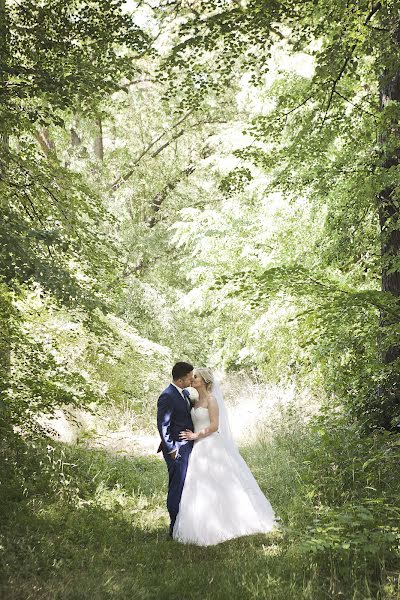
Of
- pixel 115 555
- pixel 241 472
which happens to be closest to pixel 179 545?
pixel 115 555

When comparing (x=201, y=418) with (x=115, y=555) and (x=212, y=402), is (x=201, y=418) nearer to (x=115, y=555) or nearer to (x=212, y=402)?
(x=212, y=402)

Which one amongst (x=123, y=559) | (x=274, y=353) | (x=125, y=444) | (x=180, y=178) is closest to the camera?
(x=123, y=559)

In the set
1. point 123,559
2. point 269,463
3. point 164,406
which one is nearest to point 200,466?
point 164,406

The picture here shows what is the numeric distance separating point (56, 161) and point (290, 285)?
265 centimetres

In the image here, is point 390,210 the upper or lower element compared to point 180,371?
upper

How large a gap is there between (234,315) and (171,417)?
6.00 metres

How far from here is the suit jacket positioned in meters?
6.11

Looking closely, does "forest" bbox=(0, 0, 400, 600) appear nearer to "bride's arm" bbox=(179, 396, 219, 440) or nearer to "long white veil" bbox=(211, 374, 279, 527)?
"long white veil" bbox=(211, 374, 279, 527)

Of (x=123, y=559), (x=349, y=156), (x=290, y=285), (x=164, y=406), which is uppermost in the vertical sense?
(x=349, y=156)

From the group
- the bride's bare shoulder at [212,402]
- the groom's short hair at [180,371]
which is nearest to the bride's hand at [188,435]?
the bride's bare shoulder at [212,402]

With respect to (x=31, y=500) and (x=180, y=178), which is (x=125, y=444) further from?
(x=180, y=178)

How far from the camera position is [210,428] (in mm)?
6281

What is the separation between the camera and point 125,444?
11375 mm

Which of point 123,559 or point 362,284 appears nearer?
point 123,559
